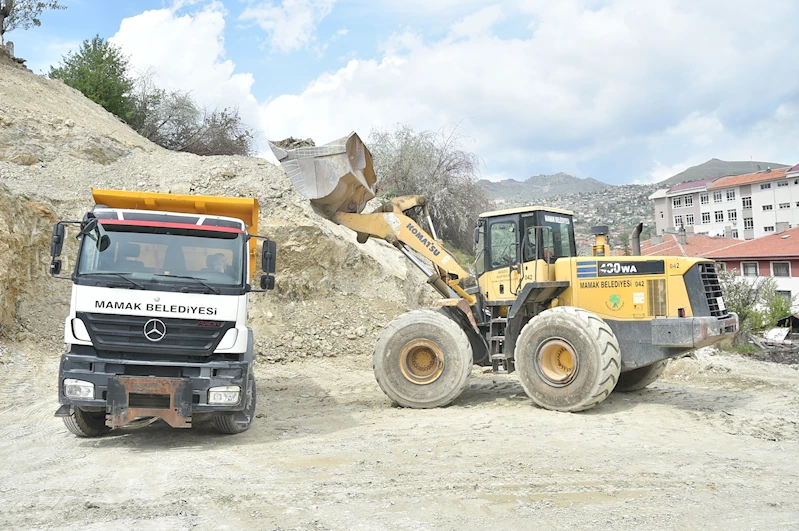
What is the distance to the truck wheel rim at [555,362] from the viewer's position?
29.8 ft

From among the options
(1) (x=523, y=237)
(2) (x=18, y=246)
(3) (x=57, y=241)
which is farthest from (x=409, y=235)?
(2) (x=18, y=246)

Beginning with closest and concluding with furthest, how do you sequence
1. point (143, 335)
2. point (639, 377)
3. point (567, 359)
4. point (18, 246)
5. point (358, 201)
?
point (143, 335) < point (567, 359) < point (358, 201) < point (639, 377) < point (18, 246)

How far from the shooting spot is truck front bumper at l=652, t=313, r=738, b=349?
29.2 ft

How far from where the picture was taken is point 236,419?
7.45 metres

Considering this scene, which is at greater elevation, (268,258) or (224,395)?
(268,258)

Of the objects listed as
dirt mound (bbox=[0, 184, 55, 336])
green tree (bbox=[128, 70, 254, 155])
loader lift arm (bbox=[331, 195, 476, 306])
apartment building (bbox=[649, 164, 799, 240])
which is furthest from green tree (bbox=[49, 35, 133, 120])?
apartment building (bbox=[649, 164, 799, 240])

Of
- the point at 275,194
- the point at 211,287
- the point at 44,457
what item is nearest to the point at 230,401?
the point at 211,287

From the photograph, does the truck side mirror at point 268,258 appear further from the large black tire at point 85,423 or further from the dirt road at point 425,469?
the large black tire at point 85,423

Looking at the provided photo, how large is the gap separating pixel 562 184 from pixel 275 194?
14169 centimetres

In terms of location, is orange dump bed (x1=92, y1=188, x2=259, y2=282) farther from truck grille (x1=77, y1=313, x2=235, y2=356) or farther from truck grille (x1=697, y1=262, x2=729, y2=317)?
truck grille (x1=697, y1=262, x2=729, y2=317)

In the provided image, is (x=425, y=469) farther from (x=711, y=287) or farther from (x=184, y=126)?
(x=184, y=126)

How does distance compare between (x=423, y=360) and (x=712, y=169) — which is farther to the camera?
(x=712, y=169)

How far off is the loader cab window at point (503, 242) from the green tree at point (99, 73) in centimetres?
2137

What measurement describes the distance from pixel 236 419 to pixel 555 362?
4.54 meters
